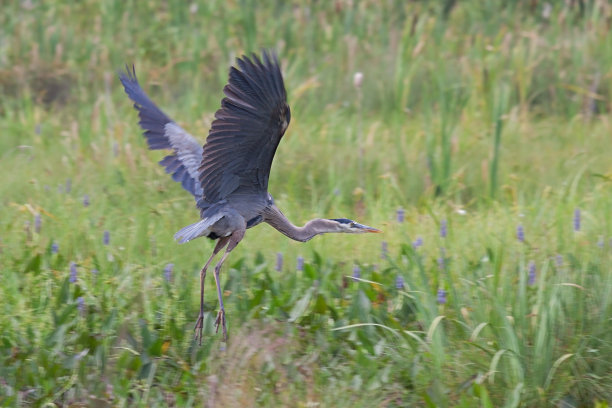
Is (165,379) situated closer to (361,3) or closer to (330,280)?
(330,280)

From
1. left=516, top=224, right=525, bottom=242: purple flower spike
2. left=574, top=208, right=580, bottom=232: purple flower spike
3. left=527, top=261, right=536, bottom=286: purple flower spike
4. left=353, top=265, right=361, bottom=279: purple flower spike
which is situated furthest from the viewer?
left=574, top=208, right=580, bottom=232: purple flower spike

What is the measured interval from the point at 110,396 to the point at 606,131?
4335 millimetres

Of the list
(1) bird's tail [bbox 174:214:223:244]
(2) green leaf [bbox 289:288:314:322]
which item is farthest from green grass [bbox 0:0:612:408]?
(1) bird's tail [bbox 174:214:223:244]

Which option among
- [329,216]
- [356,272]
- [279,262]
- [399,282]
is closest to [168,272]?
[279,262]

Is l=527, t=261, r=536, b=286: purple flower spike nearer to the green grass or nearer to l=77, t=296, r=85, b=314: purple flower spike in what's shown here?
the green grass

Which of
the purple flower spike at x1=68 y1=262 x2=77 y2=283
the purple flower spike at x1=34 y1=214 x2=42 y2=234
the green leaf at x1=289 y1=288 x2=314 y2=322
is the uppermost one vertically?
the purple flower spike at x1=34 y1=214 x2=42 y2=234

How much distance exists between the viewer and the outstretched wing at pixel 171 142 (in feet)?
14.6

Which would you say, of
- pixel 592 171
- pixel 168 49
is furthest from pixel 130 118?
pixel 592 171

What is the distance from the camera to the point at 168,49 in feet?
26.3

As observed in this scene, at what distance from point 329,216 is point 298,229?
42.7 inches

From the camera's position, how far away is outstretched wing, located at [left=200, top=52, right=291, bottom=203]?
351 cm

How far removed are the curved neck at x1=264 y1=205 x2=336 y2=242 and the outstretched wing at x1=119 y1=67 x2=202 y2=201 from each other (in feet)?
1.31

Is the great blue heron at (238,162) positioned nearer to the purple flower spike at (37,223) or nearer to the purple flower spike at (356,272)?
the purple flower spike at (356,272)

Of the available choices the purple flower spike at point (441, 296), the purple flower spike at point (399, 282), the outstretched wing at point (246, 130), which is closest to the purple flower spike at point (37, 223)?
the outstretched wing at point (246, 130)
